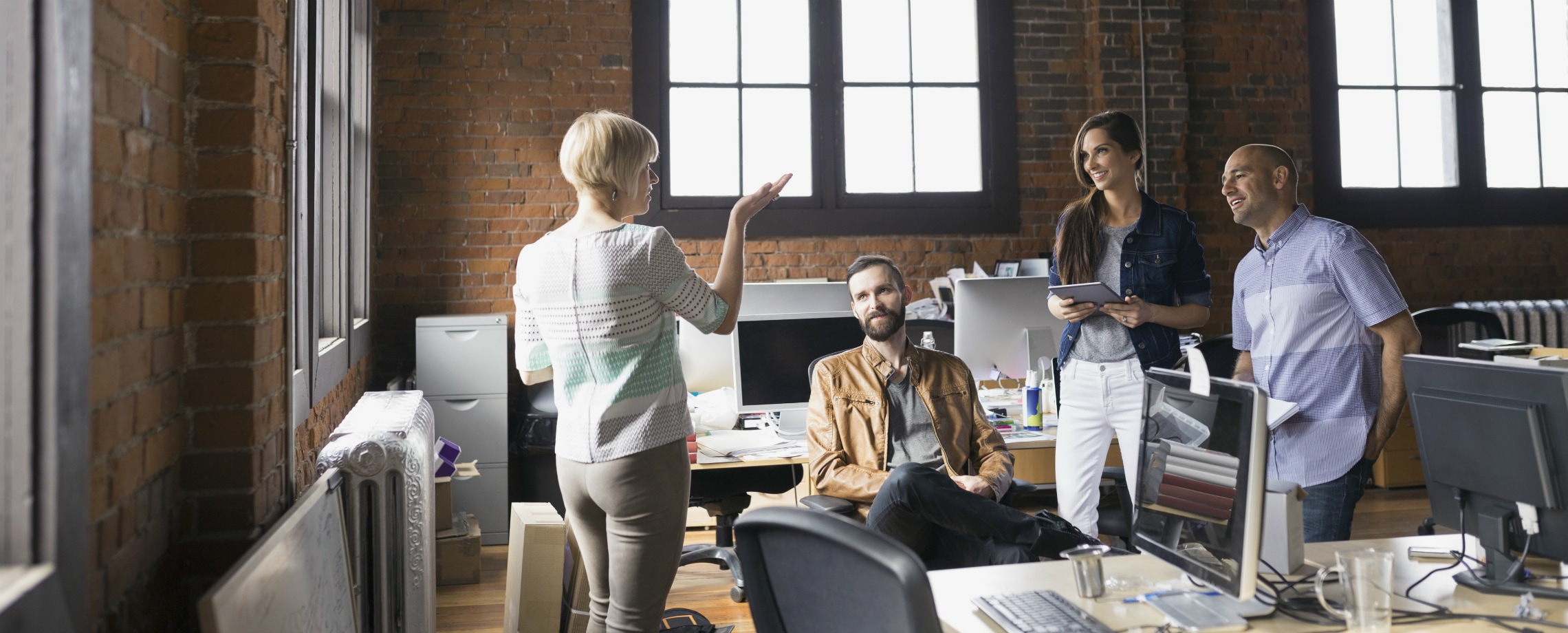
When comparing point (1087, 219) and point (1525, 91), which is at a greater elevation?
point (1525, 91)

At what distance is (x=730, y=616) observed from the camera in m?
3.50

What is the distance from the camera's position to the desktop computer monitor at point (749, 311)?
3686 millimetres

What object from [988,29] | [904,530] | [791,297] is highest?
[988,29]

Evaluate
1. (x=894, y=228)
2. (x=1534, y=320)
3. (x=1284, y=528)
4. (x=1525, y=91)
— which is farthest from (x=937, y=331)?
(x=1525, y=91)

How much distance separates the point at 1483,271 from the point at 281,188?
23.3ft

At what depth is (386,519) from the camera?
2736 mm

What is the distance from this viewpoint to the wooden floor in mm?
3564

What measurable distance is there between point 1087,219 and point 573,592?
74.2 inches

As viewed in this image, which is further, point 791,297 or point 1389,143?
point 1389,143

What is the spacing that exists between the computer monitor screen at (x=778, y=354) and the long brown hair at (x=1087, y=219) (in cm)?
74

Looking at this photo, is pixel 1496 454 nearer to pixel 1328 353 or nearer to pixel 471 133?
pixel 1328 353

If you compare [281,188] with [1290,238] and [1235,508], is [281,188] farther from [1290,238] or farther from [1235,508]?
[1290,238]

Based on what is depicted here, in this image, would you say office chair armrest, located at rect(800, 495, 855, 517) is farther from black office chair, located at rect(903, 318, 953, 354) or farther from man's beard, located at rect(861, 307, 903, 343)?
black office chair, located at rect(903, 318, 953, 354)

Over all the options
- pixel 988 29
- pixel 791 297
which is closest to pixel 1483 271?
pixel 988 29
